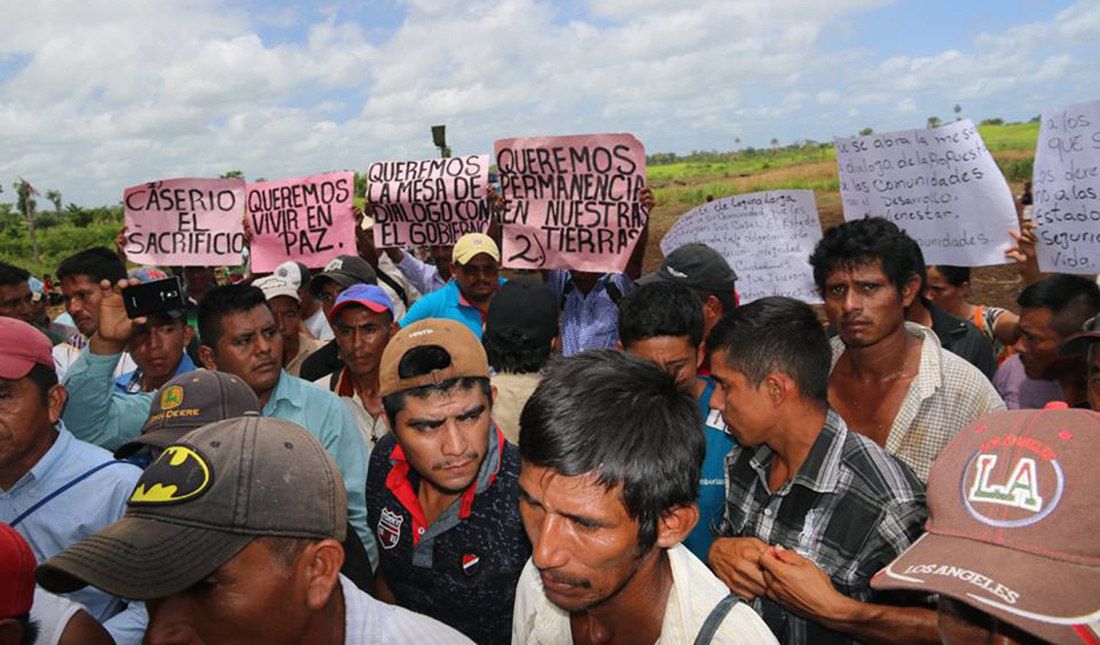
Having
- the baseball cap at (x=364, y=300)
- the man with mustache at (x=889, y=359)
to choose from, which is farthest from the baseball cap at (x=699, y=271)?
the baseball cap at (x=364, y=300)

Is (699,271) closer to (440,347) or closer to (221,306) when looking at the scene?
(440,347)

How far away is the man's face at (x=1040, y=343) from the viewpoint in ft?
12.2

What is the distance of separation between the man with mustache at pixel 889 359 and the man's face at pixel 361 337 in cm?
234

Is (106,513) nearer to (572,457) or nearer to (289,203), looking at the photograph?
(572,457)

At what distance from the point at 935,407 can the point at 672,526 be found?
1.79m

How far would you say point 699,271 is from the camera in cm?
426

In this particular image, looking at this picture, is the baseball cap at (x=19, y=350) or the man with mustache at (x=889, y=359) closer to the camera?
the baseball cap at (x=19, y=350)

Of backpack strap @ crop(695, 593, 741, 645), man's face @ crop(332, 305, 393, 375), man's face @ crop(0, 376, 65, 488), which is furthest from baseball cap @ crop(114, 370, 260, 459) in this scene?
backpack strap @ crop(695, 593, 741, 645)

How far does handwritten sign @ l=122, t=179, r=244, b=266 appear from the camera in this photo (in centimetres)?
623

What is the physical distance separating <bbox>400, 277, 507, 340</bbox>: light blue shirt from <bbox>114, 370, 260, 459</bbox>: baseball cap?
7.73ft

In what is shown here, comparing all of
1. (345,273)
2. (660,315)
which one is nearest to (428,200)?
(345,273)

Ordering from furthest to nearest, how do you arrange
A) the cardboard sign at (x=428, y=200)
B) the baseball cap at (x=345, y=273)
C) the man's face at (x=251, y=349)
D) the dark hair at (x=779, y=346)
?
the cardboard sign at (x=428, y=200)
the baseball cap at (x=345, y=273)
the man's face at (x=251, y=349)
the dark hair at (x=779, y=346)

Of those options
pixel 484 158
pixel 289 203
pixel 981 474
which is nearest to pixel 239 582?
pixel 981 474

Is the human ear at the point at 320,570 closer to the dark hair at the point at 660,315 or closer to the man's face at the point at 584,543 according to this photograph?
the man's face at the point at 584,543
